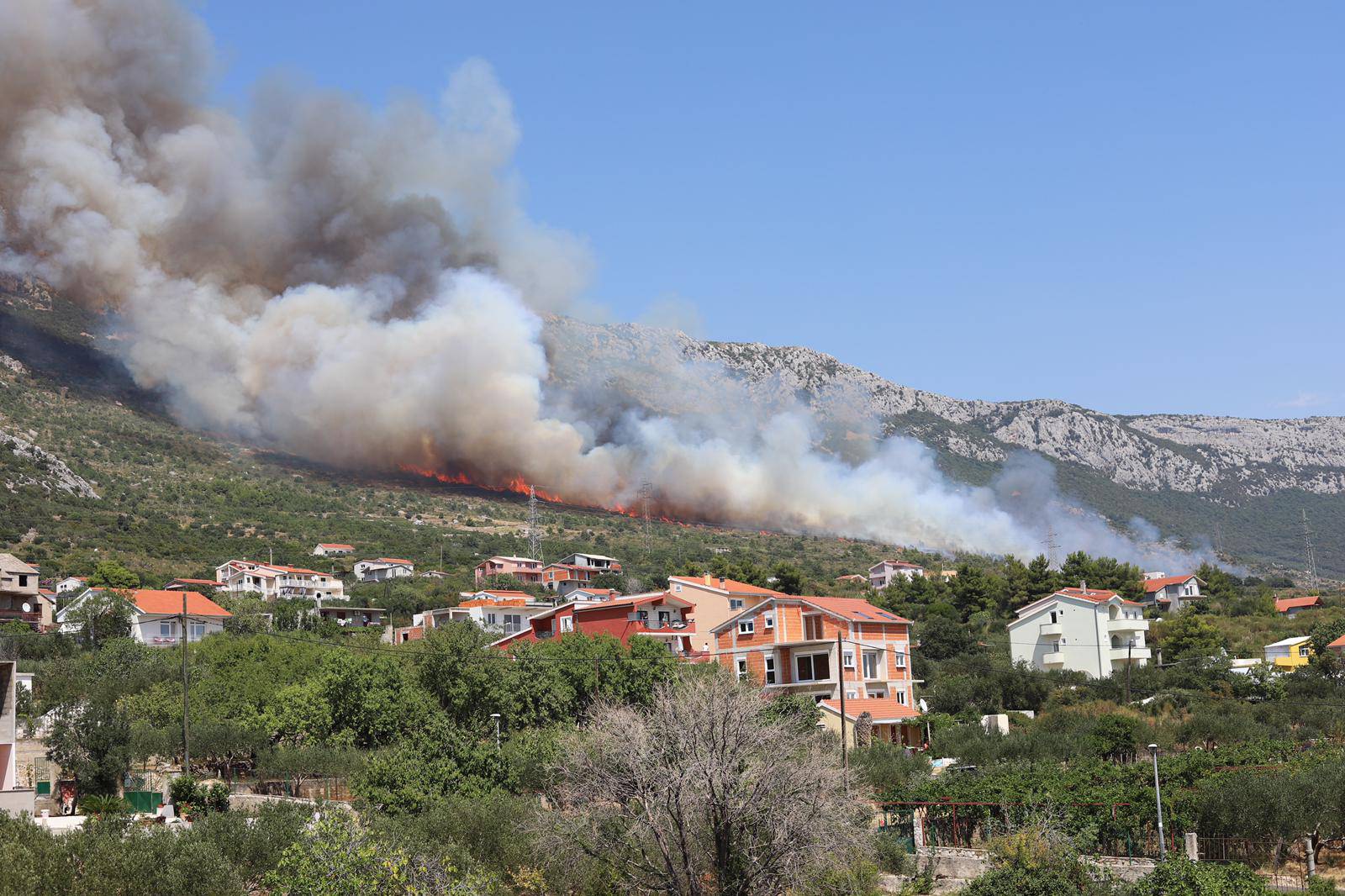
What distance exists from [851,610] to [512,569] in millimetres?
39058

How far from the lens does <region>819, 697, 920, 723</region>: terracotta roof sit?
45.4 m

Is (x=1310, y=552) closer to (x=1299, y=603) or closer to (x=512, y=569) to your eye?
(x=1299, y=603)

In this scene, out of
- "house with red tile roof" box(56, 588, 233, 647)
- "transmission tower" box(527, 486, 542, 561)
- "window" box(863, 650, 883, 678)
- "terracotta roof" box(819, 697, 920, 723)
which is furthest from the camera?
"transmission tower" box(527, 486, 542, 561)

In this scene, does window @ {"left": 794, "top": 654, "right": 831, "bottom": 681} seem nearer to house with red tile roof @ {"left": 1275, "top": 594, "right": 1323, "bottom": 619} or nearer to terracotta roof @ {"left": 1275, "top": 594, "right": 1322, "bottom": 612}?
house with red tile roof @ {"left": 1275, "top": 594, "right": 1323, "bottom": 619}

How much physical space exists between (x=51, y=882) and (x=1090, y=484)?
13541cm

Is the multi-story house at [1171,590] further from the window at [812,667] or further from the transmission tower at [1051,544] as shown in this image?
the window at [812,667]

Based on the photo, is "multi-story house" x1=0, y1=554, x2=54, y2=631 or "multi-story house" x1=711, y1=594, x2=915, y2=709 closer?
"multi-story house" x1=711, y1=594, x2=915, y2=709

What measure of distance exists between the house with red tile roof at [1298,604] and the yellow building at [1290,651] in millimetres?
15806

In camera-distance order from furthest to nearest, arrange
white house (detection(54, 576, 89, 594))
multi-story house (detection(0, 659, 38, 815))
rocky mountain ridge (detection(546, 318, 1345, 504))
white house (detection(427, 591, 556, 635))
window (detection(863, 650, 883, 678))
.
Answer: rocky mountain ridge (detection(546, 318, 1345, 504)), white house (detection(427, 591, 556, 635)), white house (detection(54, 576, 89, 594)), window (detection(863, 650, 883, 678)), multi-story house (detection(0, 659, 38, 815))

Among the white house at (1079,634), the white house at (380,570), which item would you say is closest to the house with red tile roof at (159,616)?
the white house at (380,570)

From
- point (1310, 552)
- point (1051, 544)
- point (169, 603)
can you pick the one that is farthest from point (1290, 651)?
point (169, 603)

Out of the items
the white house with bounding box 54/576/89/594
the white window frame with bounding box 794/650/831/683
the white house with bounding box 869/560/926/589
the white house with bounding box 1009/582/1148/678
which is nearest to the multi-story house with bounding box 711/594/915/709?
the white window frame with bounding box 794/650/831/683

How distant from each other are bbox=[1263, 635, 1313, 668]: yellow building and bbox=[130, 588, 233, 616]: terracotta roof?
49401 millimetres

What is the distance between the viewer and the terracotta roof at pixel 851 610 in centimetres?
4891
